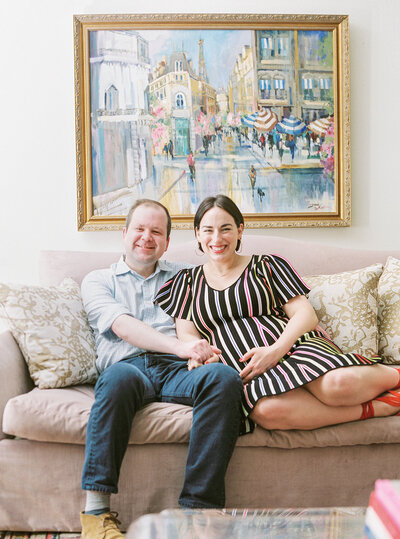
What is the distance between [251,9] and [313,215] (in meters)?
1.13

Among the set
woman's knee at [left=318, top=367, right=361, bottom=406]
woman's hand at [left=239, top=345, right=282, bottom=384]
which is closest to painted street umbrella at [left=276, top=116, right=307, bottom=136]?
woman's hand at [left=239, top=345, right=282, bottom=384]

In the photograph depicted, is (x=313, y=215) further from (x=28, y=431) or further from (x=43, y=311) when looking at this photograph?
(x=28, y=431)

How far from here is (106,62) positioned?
2.61 metres

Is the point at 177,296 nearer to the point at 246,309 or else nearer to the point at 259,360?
the point at 246,309

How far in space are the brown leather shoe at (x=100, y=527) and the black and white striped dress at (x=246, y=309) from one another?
561 millimetres

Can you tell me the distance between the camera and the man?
4.55ft

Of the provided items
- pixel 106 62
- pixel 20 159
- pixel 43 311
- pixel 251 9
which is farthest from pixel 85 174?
pixel 251 9

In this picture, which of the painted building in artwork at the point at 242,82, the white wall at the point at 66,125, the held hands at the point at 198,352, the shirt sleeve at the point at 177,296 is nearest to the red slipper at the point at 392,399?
the held hands at the point at 198,352

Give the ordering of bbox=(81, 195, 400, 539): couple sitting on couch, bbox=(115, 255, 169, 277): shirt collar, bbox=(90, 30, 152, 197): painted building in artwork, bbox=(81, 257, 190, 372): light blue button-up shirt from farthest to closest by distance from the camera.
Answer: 1. bbox=(90, 30, 152, 197): painted building in artwork
2. bbox=(115, 255, 169, 277): shirt collar
3. bbox=(81, 257, 190, 372): light blue button-up shirt
4. bbox=(81, 195, 400, 539): couple sitting on couch

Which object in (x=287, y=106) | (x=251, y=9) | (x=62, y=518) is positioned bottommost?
(x=62, y=518)

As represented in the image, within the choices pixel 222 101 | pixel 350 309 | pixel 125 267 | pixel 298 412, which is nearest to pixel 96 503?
pixel 298 412

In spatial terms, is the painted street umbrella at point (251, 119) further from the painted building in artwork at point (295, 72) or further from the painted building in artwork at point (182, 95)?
the painted building in artwork at point (182, 95)

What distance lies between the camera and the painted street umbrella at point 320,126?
106 inches

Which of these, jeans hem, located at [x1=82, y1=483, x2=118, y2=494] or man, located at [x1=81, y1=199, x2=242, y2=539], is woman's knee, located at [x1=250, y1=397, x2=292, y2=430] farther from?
jeans hem, located at [x1=82, y1=483, x2=118, y2=494]
